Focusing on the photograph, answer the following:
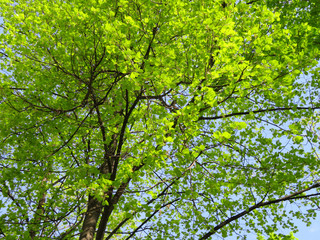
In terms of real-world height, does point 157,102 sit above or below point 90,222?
above

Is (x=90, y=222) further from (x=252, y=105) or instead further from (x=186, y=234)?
(x=252, y=105)

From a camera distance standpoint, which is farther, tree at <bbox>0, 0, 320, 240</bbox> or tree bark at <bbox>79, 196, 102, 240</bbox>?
tree bark at <bbox>79, 196, 102, 240</bbox>

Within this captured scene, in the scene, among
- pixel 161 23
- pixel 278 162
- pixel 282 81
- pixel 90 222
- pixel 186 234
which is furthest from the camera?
pixel 186 234

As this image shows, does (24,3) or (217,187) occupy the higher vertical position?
(24,3)

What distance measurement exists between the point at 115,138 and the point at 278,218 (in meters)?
4.96

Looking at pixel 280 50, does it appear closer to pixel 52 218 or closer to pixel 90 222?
pixel 90 222

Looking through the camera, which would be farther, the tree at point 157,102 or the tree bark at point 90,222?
the tree bark at point 90,222

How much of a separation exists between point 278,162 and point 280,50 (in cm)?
247

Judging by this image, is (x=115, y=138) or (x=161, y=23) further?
(x=115, y=138)

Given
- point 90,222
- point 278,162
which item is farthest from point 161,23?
point 90,222

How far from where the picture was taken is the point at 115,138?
6.35m

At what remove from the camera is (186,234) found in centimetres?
679

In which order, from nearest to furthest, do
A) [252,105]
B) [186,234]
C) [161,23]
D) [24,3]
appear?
1. [161,23]
2. [186,234]
3. [252,105]
4. [24,3]

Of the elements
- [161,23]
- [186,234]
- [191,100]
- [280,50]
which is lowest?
[186,234]
